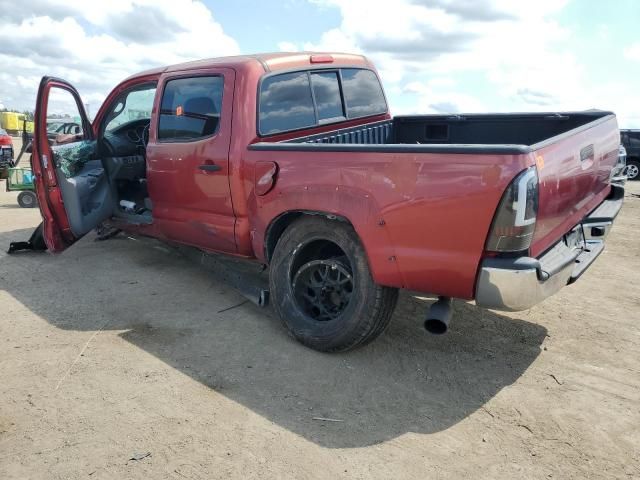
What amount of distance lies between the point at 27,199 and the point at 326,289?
8020mm

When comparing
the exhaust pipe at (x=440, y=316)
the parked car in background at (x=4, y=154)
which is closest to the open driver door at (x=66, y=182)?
the exhaust pipe at (x=440, y=316)

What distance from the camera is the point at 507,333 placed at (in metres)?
4.05

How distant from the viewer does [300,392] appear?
328 cm

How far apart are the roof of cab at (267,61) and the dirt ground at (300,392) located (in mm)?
2000

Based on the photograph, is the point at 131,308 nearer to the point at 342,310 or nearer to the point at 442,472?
the point at 342,310

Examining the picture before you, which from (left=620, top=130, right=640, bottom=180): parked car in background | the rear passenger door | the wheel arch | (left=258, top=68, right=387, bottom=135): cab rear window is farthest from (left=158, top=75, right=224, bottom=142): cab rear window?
(left=620, top=130, right=640, bottom=180): parked car in background

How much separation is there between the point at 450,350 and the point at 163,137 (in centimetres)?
308

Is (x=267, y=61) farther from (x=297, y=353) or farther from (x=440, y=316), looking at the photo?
(x=440, y=316)

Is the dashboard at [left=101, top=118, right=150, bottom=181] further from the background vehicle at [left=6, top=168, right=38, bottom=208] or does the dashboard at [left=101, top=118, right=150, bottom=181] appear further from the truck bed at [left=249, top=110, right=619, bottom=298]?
the background vehicle at [left=6, top=168, right=38, bottom=208]

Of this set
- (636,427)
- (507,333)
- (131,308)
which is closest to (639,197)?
(507,333)

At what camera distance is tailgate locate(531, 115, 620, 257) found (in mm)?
2959

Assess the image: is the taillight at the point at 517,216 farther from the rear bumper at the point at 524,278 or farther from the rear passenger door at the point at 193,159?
the rear passenger door at the point at 193,159

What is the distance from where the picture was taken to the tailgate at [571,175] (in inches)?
116

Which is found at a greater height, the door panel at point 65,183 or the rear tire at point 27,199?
the door panel at point 65,183
